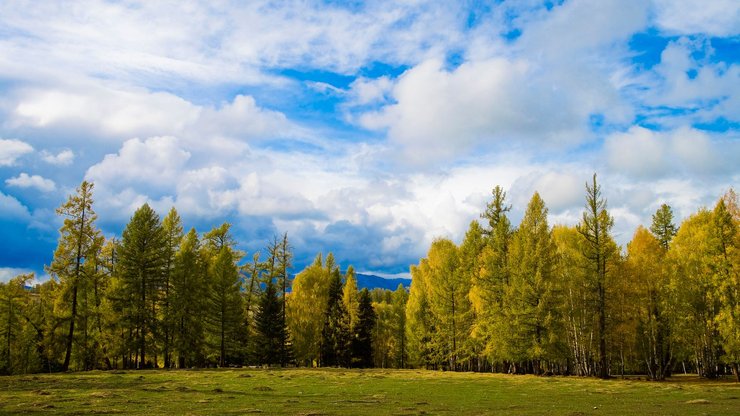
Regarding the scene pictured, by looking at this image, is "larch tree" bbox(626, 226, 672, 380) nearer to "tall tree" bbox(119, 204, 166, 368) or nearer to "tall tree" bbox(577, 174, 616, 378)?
"tall tree" bbox(577, 174, 616, 378)

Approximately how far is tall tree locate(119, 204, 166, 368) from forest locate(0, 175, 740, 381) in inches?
5.8

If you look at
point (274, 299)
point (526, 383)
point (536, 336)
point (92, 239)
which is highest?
point (92, 239)

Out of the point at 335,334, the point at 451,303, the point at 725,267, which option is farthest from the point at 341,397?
the point at 335,334

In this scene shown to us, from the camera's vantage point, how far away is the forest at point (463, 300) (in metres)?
48.2

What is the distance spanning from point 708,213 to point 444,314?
100ft

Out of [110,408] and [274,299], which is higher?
[274,299]

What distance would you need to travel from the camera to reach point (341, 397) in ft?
93.5

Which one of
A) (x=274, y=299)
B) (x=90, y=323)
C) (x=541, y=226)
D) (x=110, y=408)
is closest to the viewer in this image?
(x=110, y=408)

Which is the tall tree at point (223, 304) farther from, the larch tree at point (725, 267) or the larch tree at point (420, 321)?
the larch tree at point (725, 267)

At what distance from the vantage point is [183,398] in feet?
85.3

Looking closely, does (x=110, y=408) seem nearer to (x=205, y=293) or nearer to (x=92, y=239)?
(x=92, y=239)

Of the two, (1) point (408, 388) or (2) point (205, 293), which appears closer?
(1) point (408, 388)

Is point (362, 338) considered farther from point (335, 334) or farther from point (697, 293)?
point (697, 293)

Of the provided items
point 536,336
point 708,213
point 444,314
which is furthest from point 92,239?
point 708,213
